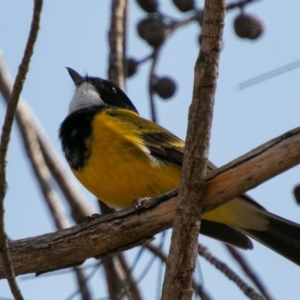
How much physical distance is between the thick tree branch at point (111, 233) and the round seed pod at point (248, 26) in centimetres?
A: 124

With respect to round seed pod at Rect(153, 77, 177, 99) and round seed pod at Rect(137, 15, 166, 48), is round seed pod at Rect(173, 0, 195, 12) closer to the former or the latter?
round seed pod at Rect(137, 15, 166, 48)

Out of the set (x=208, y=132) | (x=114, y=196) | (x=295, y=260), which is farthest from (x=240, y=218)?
(x=208, y=132)

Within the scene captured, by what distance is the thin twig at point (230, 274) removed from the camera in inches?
161

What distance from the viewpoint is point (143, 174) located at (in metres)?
5.24

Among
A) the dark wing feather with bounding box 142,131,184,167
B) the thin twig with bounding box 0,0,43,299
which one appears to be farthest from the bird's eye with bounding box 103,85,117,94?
the thin twig with bounding box 0,0,43,299

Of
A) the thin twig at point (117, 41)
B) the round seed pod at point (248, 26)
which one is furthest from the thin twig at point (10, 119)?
the thin twig at point (117, 41)

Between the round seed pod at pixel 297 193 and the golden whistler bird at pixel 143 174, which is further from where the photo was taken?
the golden whistler bird at pixel 143 174

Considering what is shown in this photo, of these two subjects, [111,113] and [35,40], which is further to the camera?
[111,113]

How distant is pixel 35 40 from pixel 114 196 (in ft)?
6.96

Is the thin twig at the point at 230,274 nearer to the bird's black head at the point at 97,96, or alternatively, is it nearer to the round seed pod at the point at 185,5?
the round seed pod at the point at 185,5

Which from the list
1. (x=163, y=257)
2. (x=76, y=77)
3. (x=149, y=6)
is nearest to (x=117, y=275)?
(x=163, y=257)

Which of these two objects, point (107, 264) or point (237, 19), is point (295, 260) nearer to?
point (107, 264)

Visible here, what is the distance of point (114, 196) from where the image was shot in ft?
17.5

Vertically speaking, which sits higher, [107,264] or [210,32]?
[107,264]
